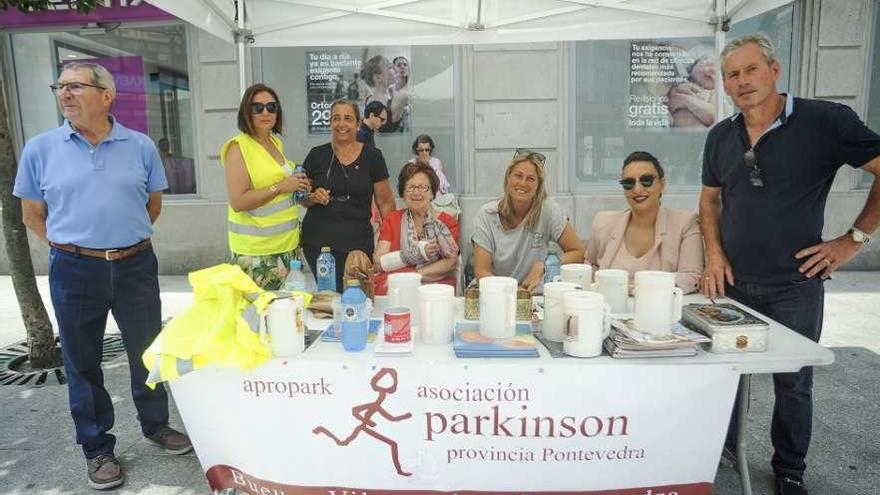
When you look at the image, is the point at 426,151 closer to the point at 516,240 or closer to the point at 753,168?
the point at 516,240

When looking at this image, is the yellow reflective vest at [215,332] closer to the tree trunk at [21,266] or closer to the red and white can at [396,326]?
the red and white can at [396,326]

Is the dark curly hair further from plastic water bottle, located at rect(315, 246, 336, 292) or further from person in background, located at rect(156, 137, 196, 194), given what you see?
person in background, located at rect(156, 137, 196, 194)

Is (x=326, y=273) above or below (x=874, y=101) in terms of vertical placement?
below

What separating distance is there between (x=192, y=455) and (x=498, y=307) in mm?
1825

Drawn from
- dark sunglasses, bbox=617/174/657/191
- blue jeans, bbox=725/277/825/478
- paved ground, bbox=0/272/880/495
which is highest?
dark sunglasses, bbox=617/174/657/191

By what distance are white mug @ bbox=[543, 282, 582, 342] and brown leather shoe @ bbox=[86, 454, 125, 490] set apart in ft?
6.63

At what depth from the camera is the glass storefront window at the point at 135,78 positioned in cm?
662

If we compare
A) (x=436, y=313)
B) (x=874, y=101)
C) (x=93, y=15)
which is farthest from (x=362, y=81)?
(x=874, y=101)

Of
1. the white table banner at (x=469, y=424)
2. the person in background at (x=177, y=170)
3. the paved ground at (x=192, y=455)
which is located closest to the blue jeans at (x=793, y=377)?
the paved ground at (x=192, y=455)

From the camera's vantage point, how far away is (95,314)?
264cm

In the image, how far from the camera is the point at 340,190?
330cm

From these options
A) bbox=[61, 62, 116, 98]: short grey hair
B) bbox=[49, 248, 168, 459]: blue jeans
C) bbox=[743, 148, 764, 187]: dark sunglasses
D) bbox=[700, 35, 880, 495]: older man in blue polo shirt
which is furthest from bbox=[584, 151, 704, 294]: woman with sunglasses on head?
bbox=[61, 62, 116, 98]: short grey hair

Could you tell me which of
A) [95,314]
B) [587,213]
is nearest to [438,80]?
[587,213]

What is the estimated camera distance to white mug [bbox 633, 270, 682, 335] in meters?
2.00
